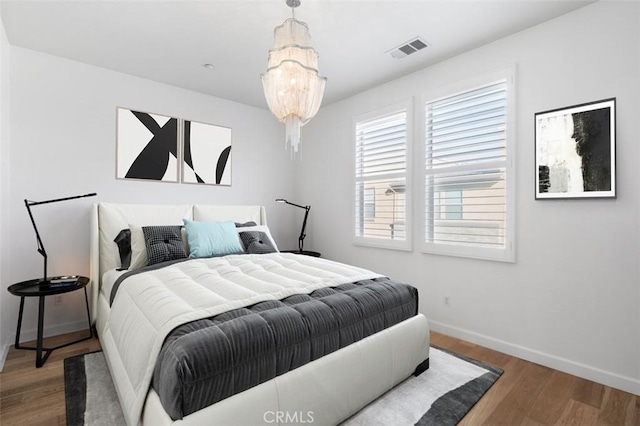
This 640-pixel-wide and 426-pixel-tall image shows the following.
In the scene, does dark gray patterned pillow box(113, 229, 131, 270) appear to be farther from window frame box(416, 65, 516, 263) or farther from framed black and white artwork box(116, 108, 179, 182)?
window frame box(416, 65, 516, 263)

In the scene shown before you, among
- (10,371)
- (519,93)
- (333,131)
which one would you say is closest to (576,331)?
(519,93)

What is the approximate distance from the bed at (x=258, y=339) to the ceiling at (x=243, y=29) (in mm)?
1960

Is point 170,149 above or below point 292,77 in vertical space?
below

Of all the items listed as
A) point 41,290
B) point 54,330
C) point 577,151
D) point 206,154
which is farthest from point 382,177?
point 54,330

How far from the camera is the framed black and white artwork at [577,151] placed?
2.13m

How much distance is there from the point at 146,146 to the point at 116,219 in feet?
3.07

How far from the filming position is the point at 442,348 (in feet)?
8.83

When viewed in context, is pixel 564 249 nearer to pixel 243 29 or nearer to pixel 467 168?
pixel 467 168

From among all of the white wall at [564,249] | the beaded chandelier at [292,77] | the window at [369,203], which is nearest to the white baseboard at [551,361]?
the white wall at [564,249]

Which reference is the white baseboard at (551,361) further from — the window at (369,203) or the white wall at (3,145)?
the white wall at (3,145)

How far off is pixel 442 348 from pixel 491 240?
3.48 ft

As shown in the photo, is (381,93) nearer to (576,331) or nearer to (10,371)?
(576,331)

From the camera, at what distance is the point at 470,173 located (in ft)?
9.48

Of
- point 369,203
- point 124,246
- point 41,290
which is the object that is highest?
point 369,203
